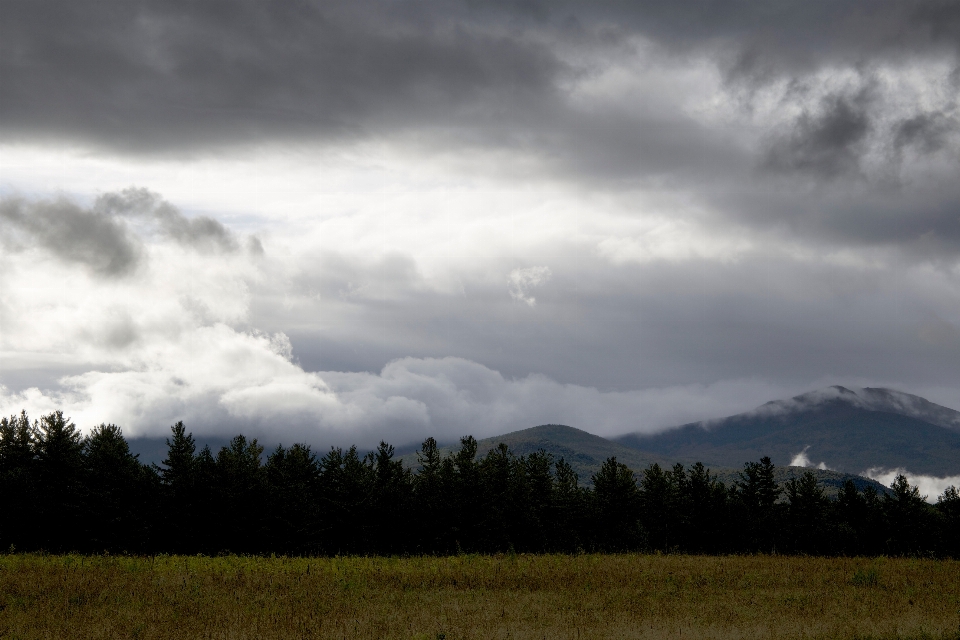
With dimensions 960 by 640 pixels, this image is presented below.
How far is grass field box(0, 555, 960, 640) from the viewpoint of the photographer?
55.2ft

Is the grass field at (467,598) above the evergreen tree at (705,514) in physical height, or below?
above

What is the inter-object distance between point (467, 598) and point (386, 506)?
6152 cm

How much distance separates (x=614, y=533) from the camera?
9575 cm

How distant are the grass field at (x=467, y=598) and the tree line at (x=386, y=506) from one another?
99.6ft

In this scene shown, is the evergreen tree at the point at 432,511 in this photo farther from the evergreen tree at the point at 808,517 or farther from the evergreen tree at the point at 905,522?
the evergreen tree at the point at 905,522

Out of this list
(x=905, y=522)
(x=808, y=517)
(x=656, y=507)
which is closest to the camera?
(x=905, y=522)

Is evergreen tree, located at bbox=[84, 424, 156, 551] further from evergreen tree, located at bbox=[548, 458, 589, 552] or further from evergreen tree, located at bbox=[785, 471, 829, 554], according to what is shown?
evergreen tree, located at bbox=[785, 471, 829, 554]

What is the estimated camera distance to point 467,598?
68.1ft

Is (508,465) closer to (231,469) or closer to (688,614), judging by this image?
(231,469)

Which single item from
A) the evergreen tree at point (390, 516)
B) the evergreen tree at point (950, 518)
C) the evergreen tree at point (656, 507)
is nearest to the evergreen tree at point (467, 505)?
the evergreen tree at point (390, 516)

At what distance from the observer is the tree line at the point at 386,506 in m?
68.6

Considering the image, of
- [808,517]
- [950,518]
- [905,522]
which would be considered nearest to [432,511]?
[808,517]

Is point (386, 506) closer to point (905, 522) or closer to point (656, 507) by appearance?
point (656, 507)

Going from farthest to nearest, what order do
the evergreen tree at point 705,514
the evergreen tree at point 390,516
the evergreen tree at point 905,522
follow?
the evergreen tree at point 705,514
the evergreen tree at point 905,522
the evergreen tree at point 390,516
